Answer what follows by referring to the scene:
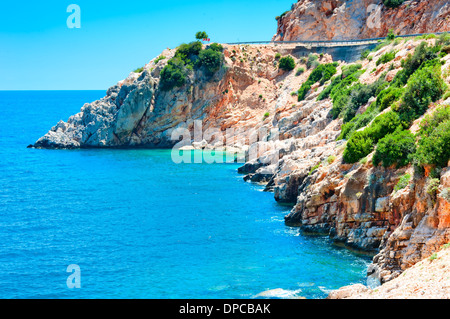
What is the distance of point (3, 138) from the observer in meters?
109

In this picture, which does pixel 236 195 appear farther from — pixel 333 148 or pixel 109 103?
pixel 109 103

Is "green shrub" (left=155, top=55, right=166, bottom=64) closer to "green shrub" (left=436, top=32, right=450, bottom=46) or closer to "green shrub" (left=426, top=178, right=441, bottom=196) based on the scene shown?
"green shrub" (left=436, top=32, right=450, bottom=46)

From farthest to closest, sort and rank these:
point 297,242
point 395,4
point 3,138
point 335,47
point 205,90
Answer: point 3,138 → point 205,90 → point 335,47 → point 395,4 → point 297,242

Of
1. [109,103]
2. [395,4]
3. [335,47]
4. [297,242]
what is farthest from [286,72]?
[297,242]

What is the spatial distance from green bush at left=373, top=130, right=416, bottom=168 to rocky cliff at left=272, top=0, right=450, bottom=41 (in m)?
41.0

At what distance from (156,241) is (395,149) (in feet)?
57.6

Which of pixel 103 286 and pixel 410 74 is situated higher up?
pixel 410 74

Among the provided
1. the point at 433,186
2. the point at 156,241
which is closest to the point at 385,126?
the point at 433,186

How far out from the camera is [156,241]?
126 ft

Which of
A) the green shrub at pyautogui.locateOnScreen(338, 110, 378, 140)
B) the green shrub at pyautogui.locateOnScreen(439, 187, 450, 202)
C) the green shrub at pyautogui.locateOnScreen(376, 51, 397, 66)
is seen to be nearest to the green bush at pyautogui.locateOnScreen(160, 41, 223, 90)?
the green shrub at pyautogui.locateOnScreen(376, 51, 397, 66)

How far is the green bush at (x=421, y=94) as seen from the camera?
36.2 metres

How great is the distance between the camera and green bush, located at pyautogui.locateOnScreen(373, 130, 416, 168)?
33.1 metres

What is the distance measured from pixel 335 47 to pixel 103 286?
212ft

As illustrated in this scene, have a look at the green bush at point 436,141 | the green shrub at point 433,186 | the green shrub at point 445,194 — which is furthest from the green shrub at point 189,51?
the green shrub at point 445,194
